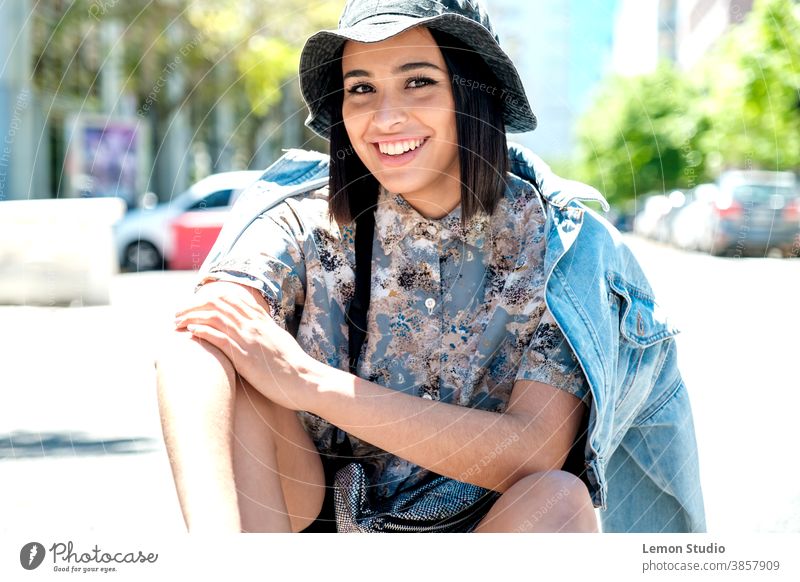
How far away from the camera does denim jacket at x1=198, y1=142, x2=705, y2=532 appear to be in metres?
1.86

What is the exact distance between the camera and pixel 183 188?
16.8 m

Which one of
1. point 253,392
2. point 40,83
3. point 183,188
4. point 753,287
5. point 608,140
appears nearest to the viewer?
point 253,392

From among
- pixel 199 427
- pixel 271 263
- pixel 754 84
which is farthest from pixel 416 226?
pixel 754 84

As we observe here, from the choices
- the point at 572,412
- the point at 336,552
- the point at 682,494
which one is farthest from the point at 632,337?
the point at 336,552

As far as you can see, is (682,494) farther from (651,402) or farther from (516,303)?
(516,303)

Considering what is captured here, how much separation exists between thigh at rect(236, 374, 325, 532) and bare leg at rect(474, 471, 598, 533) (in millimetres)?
381

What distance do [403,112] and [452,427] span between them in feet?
1.86

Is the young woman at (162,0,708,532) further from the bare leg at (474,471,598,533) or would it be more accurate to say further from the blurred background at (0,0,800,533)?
the blurred background at (0,0,800,533)

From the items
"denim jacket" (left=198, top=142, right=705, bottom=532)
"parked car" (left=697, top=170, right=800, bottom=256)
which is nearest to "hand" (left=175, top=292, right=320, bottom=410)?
"denim jacket" (left=198, top=142, right=705, bottom=532)

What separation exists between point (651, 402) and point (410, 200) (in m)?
0.57

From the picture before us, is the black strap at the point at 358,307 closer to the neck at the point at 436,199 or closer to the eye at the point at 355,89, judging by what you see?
the neck at the point at 436,199

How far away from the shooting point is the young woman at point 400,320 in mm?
1813

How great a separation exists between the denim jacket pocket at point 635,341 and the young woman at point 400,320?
0.12 m

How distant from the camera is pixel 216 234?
757cm
